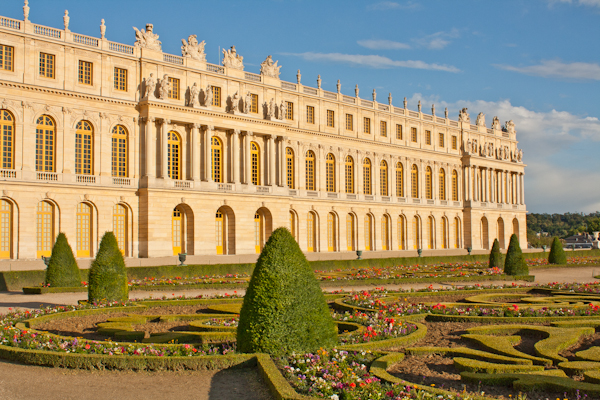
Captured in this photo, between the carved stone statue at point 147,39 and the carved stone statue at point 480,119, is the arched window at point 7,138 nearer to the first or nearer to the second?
the carved stone statue at point 147,39

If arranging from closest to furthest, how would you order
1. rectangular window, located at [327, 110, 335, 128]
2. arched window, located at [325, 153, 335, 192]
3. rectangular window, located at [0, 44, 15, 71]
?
rectangular window, located at [0, 44, 15, 71] < arched window, located at [325, 153, 335, 192] < rectangular window, located at [327, 110, 335, 128]

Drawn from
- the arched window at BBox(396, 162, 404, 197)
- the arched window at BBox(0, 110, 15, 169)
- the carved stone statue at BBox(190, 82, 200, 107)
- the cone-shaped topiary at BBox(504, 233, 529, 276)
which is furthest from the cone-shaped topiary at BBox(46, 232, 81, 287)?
the arched window at BBox(396, 162, 404, 197)

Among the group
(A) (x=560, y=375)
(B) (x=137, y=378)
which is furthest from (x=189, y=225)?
(A) (x=560, y=375)

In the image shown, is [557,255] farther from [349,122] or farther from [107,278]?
[107,278]

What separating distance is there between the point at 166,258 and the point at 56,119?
39.2 feet

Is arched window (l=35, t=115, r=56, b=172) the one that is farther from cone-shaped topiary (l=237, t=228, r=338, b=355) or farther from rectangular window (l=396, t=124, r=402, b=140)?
rectangular window (l=396, t=124, r=402, b=140)

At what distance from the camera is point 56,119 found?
3775cm

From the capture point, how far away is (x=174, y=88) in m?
43.3

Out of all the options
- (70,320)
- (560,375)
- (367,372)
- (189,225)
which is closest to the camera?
(560,375)

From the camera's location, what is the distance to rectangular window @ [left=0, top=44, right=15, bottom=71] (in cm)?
3569

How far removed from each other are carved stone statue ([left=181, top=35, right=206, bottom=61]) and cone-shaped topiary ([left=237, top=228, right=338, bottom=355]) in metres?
38.0

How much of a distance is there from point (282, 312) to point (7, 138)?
3319 cm

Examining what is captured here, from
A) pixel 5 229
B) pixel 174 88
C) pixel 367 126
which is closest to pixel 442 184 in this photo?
pixel 367 126

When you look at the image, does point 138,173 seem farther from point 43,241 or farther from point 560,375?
point 560,375
